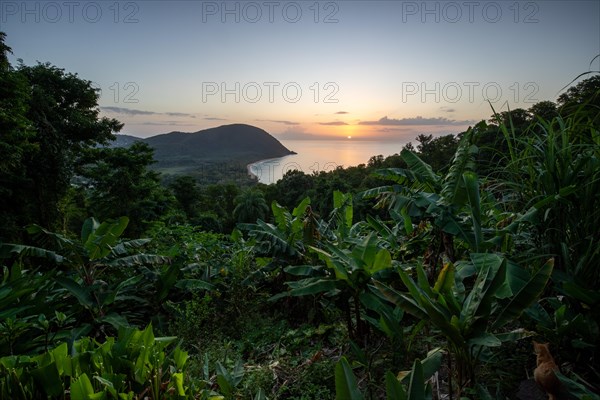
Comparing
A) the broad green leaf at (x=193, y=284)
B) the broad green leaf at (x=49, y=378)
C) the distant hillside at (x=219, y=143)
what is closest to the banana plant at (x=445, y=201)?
the broad green leaf at (x=193, y=284)

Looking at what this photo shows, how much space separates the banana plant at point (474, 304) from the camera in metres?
1.56

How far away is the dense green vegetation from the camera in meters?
1.69

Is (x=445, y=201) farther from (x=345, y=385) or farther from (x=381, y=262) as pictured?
(x=345, y=385)

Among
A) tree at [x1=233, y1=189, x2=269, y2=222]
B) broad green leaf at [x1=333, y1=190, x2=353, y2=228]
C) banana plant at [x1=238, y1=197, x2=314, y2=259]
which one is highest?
broad green leaf at [x1=333, y1=190, x2=353, y2=228]

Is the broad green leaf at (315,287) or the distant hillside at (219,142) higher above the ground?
the distant hillside at (219,142)

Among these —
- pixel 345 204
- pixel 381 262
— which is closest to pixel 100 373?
pixel 381 262

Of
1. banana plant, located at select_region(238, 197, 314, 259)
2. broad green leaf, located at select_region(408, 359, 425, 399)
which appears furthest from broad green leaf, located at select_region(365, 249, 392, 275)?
banana plant, located at select_region(238, 197, 314, 259)

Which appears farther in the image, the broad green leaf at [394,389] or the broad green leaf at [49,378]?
the broad green leaf at [49,378]

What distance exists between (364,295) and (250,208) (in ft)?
130

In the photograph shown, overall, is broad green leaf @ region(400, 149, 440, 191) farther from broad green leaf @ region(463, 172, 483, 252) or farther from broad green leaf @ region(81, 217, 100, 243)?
broad green leaf @ region(81, 217, 100, 243)

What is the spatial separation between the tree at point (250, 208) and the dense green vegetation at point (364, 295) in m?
36.1

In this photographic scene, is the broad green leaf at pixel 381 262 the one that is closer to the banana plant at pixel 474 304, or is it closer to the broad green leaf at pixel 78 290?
the banana plant at pixel 474 304

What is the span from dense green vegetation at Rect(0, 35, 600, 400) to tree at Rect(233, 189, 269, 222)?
36.1 meters

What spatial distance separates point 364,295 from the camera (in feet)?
7.70
